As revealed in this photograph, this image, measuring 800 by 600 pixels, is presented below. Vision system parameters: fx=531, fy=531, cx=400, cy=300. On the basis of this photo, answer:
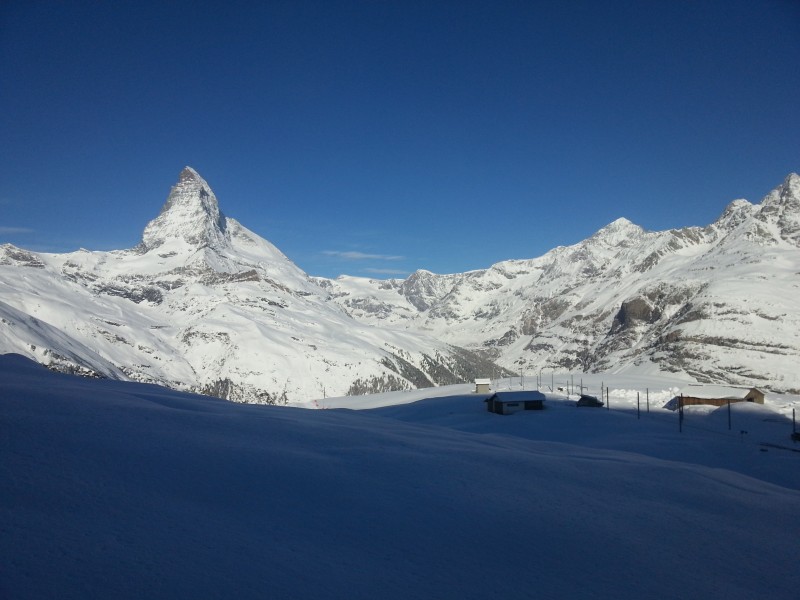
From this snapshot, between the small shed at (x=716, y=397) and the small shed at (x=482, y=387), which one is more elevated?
the small shed at (x=716, y=397)

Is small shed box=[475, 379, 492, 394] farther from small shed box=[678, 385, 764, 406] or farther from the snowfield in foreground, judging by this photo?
the snowfield in foreground

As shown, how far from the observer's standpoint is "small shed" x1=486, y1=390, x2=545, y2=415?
60.7 meters

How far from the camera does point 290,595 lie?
7.14 meters

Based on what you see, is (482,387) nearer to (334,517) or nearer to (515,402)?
(515,402)

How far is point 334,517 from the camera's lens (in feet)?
33.0

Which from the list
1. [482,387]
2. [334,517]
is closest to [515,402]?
[482,387]

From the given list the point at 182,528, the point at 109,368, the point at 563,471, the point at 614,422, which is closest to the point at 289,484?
the point at 182,528

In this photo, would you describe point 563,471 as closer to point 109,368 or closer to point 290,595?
point 290,595

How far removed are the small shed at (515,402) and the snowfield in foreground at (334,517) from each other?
43811 mm

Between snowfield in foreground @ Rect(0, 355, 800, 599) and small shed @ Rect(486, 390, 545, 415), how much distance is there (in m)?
43.8

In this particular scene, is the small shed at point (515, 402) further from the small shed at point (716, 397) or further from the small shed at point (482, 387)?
the small shed at point (482, 387)

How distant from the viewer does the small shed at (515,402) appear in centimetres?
6072

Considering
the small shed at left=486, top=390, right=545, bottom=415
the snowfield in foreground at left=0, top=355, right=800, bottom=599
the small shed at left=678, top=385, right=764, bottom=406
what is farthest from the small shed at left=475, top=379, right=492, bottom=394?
the snowfield in foreground at left=0, top=355, right=800, bottom=599

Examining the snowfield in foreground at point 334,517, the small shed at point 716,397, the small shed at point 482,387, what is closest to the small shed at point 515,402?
the small shed at point 716,397
